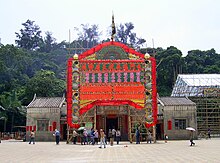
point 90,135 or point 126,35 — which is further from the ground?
point 126,35

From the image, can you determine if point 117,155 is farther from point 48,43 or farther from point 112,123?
point 48,43

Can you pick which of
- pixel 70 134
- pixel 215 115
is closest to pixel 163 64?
pixel 215 115

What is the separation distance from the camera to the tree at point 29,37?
8025 cm

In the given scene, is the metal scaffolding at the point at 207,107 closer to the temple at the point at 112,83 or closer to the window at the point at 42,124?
the temple at the point at 112,83

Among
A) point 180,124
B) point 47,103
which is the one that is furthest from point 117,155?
point 47,103

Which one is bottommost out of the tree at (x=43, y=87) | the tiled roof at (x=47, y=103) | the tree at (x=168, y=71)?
the tiled roof at (x=47, y=103)

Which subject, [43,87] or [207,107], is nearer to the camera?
[207,107]

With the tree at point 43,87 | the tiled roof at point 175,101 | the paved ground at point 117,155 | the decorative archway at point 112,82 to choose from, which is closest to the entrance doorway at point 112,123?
the decorative archway at point 112,82

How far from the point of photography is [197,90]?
3872 centimetres

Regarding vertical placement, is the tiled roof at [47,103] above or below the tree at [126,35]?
below

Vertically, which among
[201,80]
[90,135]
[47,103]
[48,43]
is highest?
[48,43]

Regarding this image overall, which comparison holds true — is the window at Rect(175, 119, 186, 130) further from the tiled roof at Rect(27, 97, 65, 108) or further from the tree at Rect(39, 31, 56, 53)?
the tree at Rect(39, 31, 56, 53)

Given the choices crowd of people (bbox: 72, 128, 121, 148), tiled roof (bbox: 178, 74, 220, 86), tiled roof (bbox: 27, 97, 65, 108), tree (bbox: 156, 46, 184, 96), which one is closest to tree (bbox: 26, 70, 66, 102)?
tiled roof (bbox: 27, 97, 65, 108)

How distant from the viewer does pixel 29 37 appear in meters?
81.1
